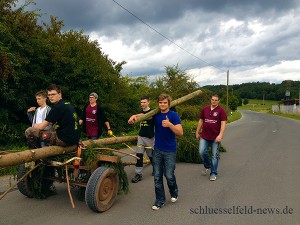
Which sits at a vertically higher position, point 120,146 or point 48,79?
point 48,79

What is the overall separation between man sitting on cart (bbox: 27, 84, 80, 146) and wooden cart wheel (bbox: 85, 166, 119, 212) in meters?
0.73

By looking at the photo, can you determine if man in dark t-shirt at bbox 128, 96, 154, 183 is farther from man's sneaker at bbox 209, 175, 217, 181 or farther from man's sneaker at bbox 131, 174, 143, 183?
man's sneaker at bbox 209, 175, 217, 181

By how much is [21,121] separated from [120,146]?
12.9 feet

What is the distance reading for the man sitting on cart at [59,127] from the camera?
476 cm

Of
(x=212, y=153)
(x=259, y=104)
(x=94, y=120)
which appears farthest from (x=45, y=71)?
(x=259, y=104)

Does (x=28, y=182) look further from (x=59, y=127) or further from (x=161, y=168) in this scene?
(x=161, y=168)

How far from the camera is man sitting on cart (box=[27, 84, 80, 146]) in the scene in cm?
476

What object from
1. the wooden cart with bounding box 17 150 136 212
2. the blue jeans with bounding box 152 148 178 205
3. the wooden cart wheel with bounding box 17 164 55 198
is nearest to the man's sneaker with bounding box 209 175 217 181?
the blue jeans with bounding box 152 148 178 205

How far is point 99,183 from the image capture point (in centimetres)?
454

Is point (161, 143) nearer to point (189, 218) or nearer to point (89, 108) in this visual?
point (189, 218)

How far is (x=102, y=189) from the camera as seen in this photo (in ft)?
15.4

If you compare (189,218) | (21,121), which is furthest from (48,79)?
(189,218)

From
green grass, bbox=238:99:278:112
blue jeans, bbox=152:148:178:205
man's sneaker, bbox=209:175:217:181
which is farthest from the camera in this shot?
green grass, bbox=238:99:278:112

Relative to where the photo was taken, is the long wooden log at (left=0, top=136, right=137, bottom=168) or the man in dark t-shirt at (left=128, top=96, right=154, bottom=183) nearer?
the long wooden log at (left=0, top=136, right=137, bottom=168)
